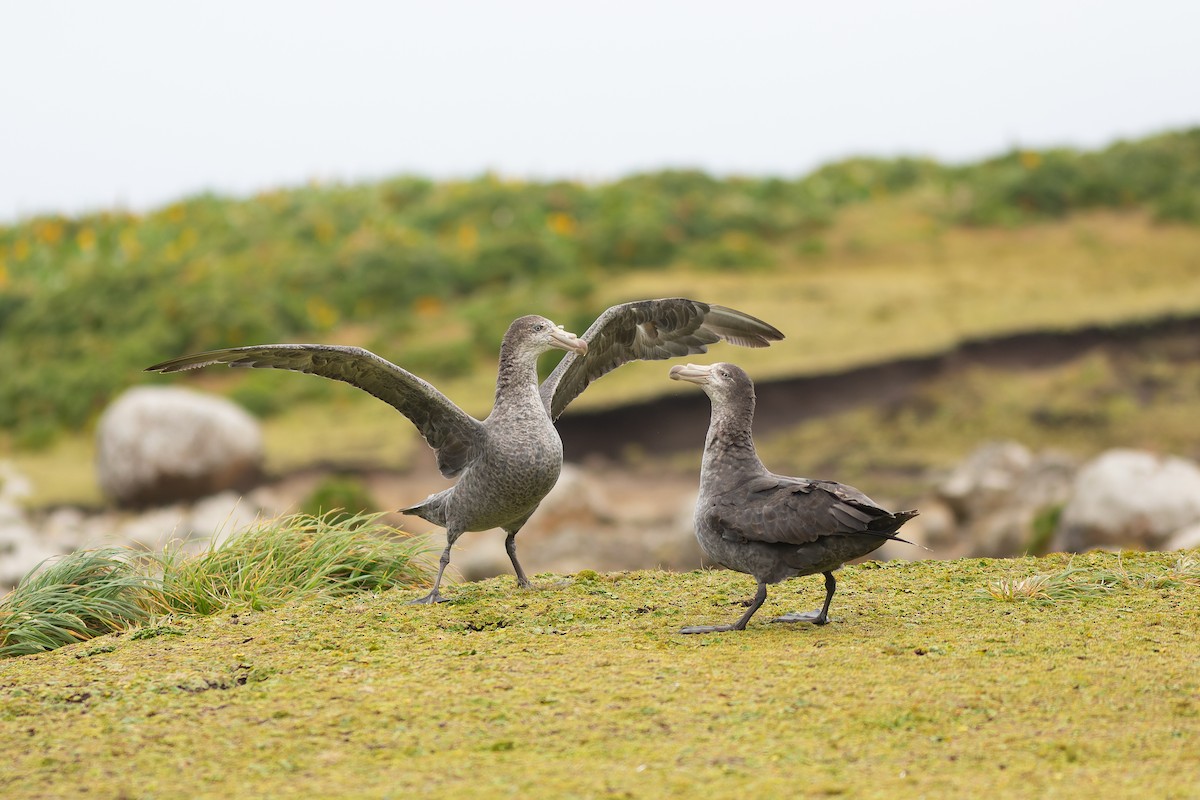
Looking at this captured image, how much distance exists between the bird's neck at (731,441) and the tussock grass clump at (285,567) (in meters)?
2.51

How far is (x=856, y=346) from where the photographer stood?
21016mm

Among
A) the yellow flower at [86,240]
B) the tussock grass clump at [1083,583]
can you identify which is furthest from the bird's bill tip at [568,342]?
the yellow flower at [86,240]

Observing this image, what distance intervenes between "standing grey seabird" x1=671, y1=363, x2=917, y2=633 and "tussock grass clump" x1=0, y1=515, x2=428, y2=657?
8.23 feet

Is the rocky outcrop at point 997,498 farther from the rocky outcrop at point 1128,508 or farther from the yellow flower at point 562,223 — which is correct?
the yellow flower at point 562,223

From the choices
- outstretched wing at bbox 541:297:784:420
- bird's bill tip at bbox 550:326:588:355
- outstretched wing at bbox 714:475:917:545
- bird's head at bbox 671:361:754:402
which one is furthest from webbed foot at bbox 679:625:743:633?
outstretched wing at bbox 541:297:784:420

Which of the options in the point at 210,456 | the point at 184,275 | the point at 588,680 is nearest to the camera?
→ the point at 588,680

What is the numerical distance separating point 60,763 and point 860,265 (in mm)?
21470

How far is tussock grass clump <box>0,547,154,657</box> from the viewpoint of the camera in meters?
7.10

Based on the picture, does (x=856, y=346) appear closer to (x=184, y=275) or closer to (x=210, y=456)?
(x=210, y=456)

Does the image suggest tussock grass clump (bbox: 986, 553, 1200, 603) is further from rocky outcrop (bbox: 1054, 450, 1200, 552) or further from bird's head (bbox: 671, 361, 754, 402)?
rocky outcrop (bbox: 1054, 450, 1200, 552)

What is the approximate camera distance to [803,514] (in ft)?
19.7

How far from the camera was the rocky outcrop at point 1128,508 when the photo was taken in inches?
518

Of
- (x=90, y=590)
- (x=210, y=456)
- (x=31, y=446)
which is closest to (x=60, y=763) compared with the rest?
(x=90, y=590)

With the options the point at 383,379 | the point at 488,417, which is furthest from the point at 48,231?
the point at 488,417
